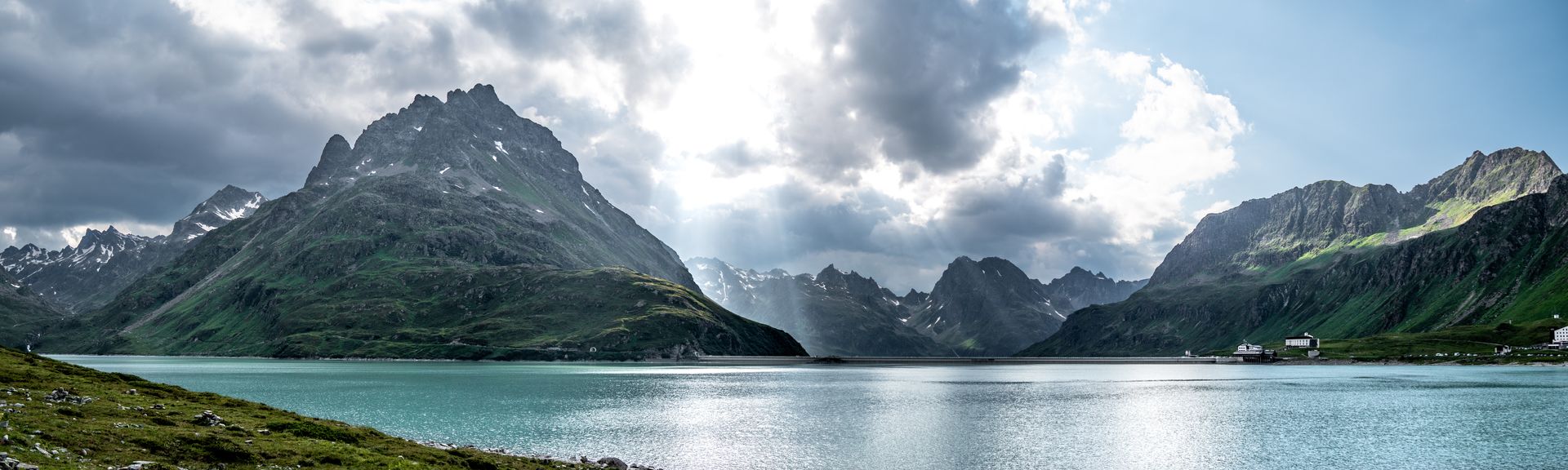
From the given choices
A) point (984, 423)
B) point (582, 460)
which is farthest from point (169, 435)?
point (984, 423)

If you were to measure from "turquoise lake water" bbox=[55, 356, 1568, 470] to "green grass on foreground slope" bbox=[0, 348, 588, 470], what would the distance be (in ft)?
62.0

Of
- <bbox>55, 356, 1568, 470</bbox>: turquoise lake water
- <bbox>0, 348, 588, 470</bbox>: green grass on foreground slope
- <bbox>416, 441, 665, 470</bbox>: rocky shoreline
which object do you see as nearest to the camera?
<bbox>0, 348, 588, 470</bbox>: green grass on foreground slope

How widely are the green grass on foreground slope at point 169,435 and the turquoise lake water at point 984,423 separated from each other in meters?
18.9

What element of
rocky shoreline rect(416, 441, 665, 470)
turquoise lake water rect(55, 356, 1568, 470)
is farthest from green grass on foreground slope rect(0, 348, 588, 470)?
turquoise lake water rect(55, 356, 1568, 470)

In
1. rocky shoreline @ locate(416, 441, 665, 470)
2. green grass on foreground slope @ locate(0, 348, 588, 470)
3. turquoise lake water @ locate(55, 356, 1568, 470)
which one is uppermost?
green grass on foreground slope @ locate(0, 348, 588, 470)

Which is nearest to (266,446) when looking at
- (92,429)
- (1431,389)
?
(92,429)

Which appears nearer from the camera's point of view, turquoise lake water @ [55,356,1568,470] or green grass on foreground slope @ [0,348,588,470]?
green grass on foreground slope @ [0,348,588,470]

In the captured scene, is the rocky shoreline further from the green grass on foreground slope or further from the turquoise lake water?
the turquoise lake water

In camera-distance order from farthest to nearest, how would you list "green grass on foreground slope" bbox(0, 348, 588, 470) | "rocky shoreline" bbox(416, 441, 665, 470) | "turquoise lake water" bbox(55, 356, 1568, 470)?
1. "turquoise lake water" bbox(55, 356, 1568, 470)
2. "rocky shoreline" bbox(416, 441, 665, 470)
3. "green grass on foreground slope" bbox(0, 348, 588, 470)

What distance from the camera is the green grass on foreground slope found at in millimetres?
38875

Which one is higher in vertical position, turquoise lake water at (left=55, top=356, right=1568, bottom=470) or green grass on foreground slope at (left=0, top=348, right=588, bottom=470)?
green grass on foreground slope at (left=0, top=348, right=588, bottom=470)

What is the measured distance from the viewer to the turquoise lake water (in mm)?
73688

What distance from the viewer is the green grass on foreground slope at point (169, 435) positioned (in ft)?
128

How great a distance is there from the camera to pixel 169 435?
149ft
